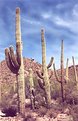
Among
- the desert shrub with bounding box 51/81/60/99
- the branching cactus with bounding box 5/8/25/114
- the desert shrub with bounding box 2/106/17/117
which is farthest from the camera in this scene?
the desert shrub with bounding box 51/81/60/99

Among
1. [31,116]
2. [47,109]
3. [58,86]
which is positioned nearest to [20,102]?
[31,116]

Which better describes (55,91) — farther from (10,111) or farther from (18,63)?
(18,63)

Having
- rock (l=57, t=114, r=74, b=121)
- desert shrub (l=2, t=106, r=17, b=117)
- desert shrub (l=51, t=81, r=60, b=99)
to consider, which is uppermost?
desert shrub (l=51, t=81, r=60, b=99)

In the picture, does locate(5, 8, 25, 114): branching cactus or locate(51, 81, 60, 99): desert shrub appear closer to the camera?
locate(5, 8, 25, 114): branching cactus

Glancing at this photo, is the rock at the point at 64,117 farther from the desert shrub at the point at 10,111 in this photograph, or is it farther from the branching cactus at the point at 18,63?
the desert shrub at the point at 10,111

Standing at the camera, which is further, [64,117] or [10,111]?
[10,111]

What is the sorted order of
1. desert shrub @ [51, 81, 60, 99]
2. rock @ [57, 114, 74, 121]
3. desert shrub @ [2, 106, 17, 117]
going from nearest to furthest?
rock @ [57, 114, 74, 121]
desert shrub @ [2, 106, 17, 117]
desert shrub @ [51, 81, 60, 99]

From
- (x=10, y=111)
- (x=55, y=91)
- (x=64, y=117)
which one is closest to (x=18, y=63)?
(x=64, y=117)

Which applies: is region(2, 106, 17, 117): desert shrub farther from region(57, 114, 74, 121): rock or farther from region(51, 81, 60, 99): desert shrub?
region(51, 81, 60, 99): desert shrub

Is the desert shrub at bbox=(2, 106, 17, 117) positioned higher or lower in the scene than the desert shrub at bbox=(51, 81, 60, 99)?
lower

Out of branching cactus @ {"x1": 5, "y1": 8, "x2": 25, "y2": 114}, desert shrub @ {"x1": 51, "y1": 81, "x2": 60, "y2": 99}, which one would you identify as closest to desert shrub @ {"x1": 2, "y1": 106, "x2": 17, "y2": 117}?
branching cactus @ {"x1": 5, "y1": 8, "x2": 25, "y2": 114}

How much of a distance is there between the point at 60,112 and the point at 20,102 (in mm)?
2846

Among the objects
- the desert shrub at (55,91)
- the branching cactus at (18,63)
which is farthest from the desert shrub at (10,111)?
the desert shrub at (55,91)

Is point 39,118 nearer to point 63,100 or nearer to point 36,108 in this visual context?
point 36,108
